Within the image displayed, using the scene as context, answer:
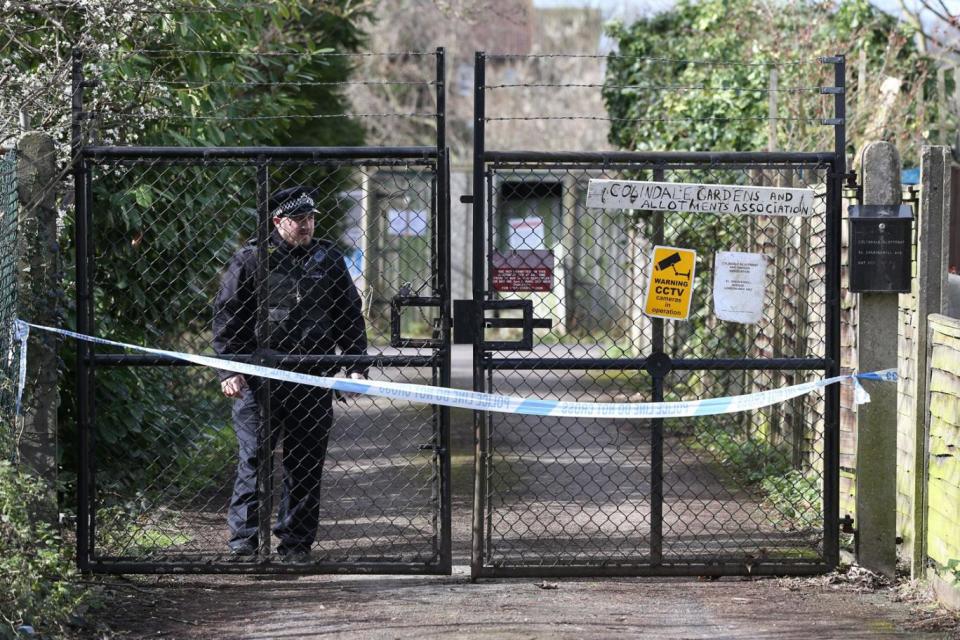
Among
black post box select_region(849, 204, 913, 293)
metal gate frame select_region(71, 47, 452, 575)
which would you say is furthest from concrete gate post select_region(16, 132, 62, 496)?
black post box select_region(849, 204, 913, 293)

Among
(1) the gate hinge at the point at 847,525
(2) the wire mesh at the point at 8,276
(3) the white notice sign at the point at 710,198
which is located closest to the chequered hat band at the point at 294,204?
(2) the wire mesh at the point at 8,276

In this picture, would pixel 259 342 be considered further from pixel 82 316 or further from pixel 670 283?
pixel 670 283

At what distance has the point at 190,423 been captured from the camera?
26.9ft

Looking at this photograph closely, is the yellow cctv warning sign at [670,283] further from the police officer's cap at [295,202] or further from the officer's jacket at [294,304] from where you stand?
the police officer's cap at [295,202]

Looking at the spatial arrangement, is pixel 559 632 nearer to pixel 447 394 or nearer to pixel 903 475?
pixel 447 394

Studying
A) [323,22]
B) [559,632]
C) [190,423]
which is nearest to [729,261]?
[559,632]

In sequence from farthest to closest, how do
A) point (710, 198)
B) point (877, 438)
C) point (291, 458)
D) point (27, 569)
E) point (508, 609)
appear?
point (291, 458)
point (877, 438)
point (710, 198)
point (508, 609)
point (27, 569)

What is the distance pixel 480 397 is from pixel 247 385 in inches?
50.5

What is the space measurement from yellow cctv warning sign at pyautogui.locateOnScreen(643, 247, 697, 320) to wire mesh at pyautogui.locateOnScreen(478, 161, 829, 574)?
7 cm

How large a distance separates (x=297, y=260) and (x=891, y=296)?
9.54 ft

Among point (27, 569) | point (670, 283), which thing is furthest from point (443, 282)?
point (27, 569)

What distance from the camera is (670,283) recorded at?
19.5ft

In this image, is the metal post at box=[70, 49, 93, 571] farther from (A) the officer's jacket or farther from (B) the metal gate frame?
(A) the officer's jacket

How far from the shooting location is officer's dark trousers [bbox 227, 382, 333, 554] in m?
6.29
